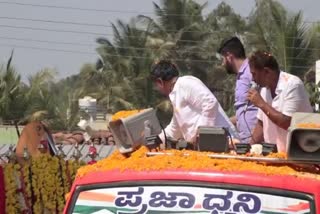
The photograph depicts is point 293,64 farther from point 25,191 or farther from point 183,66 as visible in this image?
point 25,191

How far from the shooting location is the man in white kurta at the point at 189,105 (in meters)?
6.00

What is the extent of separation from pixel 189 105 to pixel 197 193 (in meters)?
2.49

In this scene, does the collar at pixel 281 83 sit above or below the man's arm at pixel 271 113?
above

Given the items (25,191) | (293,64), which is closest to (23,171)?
(25,191)

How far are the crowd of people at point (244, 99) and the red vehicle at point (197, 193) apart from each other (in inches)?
39.5

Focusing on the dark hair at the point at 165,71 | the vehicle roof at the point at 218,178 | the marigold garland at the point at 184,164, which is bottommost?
the vehicle roof at the point at 218,178

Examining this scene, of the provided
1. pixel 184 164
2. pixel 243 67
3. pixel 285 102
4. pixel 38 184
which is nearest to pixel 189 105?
pixel 243 67

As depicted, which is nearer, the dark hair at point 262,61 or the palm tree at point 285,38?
the dark hair at point 262,61

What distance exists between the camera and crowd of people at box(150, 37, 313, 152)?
17.6ft

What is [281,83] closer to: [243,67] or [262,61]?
[262,61]

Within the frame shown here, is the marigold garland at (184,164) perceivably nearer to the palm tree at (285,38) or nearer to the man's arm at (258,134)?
the man's arm at (258,134)

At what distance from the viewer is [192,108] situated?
20.0 ft

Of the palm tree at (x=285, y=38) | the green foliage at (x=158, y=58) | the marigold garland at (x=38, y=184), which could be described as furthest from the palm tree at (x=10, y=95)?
the marigold garland at (x=38, y=184)

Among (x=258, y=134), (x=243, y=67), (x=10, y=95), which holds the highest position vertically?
(x=243, y=67)
